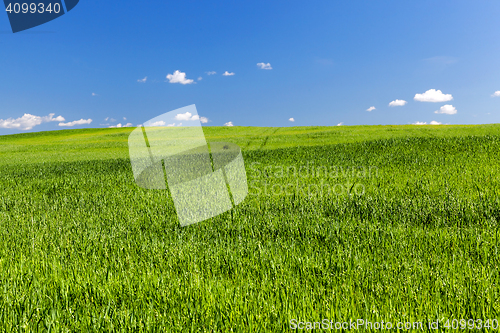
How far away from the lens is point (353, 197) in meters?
6.23

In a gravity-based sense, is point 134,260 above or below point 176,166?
below

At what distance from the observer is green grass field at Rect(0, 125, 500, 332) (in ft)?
8.01

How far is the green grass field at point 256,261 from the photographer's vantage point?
244 centimetres

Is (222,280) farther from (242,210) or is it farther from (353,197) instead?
(353,197)

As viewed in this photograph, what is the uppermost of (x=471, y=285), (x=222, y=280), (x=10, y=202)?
(x=10, y=202)

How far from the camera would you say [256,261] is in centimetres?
348

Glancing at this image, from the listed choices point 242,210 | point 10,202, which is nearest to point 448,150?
point 242,210

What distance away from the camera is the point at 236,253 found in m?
3.68

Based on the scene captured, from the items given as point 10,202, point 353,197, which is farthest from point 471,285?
point 10,202

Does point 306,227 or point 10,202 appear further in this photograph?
point 10,202

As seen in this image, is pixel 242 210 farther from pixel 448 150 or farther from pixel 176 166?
pixel 448 150

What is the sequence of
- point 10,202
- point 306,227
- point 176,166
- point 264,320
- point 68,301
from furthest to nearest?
point 176,166
point 10,202
point 306,227
point 68,301
point 264,320

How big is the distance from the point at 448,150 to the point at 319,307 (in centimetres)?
1426

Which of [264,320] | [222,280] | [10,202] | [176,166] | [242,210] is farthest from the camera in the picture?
[176,166]
